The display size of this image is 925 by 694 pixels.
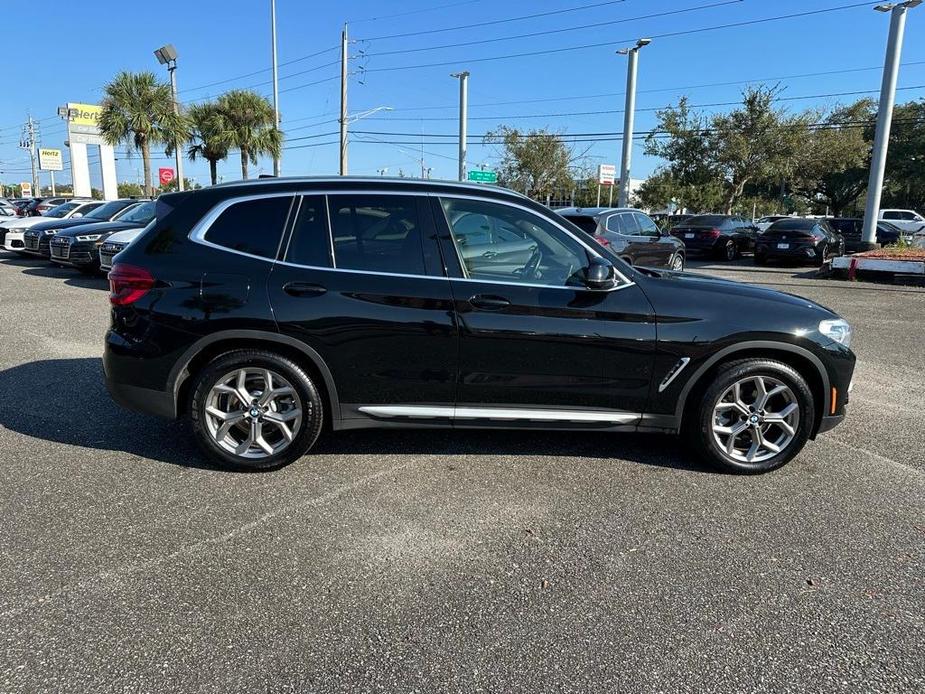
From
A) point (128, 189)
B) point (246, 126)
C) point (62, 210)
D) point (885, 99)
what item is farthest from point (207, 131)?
point (128, 189)

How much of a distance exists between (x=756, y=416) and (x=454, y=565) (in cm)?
223

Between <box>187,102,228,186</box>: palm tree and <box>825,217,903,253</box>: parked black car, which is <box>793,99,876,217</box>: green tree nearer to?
<box>825,217,903,253</box>: parked black car

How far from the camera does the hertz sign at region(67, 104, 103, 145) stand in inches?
2034

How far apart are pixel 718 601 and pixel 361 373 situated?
7.38 feet

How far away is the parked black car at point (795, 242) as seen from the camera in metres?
18.8

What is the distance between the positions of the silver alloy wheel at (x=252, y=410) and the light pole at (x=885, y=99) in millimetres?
18461

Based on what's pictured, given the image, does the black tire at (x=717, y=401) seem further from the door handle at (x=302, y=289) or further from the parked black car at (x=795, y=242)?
the parked black car at (x=795, y=242)

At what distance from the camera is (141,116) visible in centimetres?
3109

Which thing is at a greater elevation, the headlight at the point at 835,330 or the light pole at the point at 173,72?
the light pole at the point at 173,72

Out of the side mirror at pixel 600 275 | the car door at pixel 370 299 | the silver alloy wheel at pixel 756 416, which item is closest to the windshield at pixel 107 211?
the car door at pixel 370 299

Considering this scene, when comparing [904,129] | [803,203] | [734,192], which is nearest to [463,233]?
[734,192]

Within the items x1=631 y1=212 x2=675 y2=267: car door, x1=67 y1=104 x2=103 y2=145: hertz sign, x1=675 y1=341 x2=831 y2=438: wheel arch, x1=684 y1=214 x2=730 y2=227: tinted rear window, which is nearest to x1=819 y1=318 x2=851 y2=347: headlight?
x1=675 y1=341 x2=831 y2=438: wheel arch

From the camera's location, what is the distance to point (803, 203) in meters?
66.2

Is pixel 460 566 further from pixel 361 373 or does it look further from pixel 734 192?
pixel 734 192
